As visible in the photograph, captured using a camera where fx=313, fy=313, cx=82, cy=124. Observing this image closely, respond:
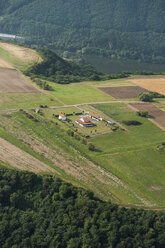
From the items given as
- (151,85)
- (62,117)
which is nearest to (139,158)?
(62,117)

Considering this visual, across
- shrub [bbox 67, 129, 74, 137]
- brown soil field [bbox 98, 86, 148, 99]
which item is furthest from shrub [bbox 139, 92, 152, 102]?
shrub [bbox 67, 129, 74, 137]

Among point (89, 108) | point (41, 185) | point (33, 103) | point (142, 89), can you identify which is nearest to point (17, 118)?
point (33, 103)

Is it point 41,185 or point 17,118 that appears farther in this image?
point 17,118

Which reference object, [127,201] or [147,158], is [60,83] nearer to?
[147,158]

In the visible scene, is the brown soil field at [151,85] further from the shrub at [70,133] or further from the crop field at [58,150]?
the shrub at [70,133]

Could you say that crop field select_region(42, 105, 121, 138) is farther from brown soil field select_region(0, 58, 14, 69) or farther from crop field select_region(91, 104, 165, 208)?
brown soil field select_region(0, 58, 14, 69)
